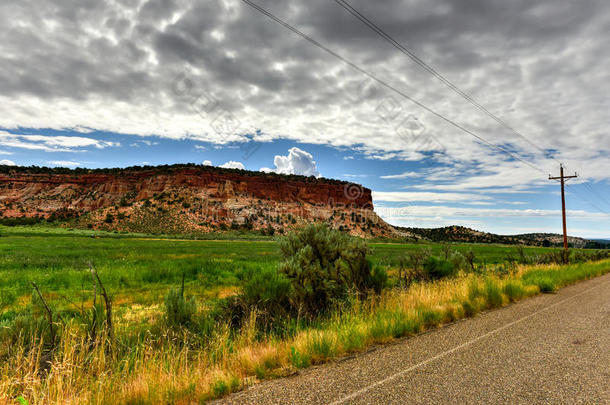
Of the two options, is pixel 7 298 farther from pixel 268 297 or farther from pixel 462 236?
pixel 462 236

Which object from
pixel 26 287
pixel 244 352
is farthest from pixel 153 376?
pixel 26 287

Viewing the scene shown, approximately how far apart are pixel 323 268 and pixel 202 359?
16.3ft

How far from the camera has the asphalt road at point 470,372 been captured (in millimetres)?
4324

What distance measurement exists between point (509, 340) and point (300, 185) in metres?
111

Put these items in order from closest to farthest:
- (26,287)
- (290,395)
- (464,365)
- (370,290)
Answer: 1. (290,395)
2. (464,365)
3. (370,290)
4. (26,287)

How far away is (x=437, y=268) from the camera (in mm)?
15055

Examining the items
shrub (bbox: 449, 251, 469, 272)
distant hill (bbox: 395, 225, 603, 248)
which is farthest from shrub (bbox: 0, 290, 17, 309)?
distant hill (bbox: 395, 225, 603, 248)

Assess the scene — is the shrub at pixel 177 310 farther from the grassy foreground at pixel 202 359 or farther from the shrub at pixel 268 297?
the shrub at pixel 268 297

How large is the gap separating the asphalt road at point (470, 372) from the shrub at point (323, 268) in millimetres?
2996

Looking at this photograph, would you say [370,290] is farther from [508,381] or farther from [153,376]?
[153,376]

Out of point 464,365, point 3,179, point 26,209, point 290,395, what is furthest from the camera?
point 3,179

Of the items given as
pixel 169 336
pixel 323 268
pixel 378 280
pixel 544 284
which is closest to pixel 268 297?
pixel 323 268

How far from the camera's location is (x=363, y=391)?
14.7ft

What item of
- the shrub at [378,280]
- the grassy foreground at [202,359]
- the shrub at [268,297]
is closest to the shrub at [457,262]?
the grassy foreground at [202,359]
